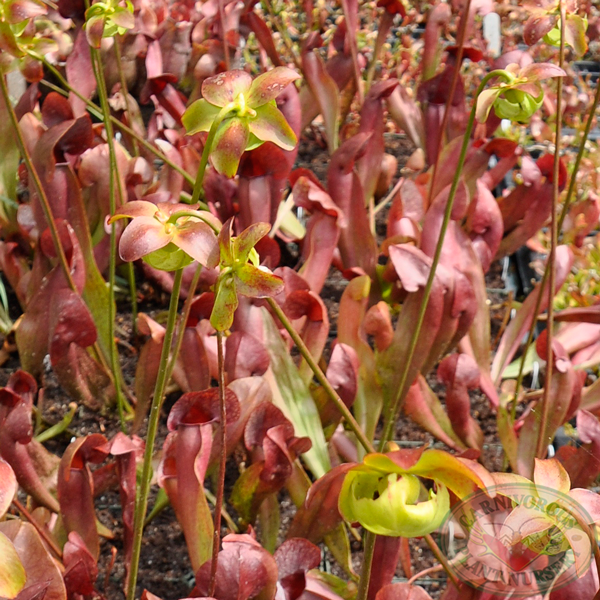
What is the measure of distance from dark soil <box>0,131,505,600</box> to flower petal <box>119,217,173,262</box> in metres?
0.55

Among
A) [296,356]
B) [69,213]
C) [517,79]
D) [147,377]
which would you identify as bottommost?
[296,356]

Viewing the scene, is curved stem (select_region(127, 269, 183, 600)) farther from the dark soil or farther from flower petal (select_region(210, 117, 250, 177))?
the dark soil

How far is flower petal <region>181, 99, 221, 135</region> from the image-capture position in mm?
548

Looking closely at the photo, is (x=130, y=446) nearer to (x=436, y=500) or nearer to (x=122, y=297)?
(x=436, y=500)

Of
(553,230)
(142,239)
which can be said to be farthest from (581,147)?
(142,239)

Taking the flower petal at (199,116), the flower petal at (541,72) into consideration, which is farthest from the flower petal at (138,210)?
the flower petal at (541,72)

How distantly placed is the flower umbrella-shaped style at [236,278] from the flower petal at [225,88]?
11 centimetres

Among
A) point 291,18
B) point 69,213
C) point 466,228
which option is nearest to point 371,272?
point 466,228

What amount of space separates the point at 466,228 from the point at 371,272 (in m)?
0.19

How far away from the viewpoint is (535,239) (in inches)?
58.9

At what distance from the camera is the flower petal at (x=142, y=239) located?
16.9 inches

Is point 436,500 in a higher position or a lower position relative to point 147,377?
higher

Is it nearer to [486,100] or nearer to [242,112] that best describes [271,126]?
[242,112]

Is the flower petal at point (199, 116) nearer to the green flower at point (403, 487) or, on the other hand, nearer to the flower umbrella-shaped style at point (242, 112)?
the flower umbrella-shaped style at point (242, 112)
